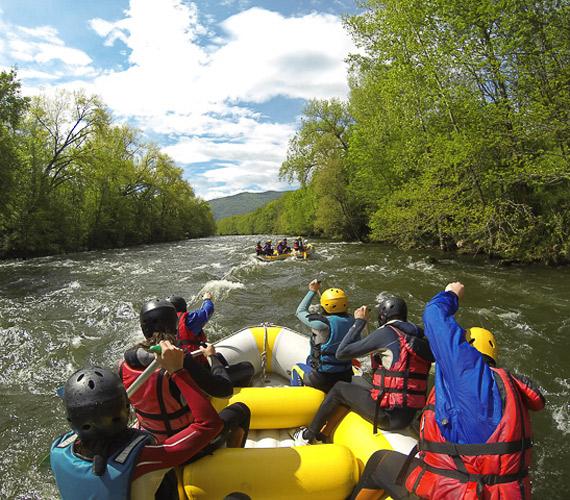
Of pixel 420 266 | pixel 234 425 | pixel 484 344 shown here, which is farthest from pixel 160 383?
pixel 420 266

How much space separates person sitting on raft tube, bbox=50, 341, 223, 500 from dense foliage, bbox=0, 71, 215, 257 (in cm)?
1976

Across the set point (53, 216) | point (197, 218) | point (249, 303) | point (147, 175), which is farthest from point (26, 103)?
point (197, 218)

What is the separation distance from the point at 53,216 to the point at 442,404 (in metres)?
27.1

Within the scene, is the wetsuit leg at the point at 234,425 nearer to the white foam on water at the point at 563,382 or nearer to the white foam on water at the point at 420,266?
the white foam on water at the point at 563,382

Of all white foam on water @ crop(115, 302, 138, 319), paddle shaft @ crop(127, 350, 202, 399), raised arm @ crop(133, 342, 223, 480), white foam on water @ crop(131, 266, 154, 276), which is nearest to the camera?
raised arm @ crop(133, 342, 223, 480)

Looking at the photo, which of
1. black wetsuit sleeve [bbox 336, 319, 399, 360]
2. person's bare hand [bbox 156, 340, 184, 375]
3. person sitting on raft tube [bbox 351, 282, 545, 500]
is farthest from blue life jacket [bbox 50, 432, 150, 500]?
black wetsuit sleeve [bbox 336, 319, 399, 360]

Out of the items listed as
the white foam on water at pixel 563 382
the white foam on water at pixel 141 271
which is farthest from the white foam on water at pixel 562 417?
the white foam on water at pixel 141 271

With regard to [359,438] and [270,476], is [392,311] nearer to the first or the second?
[359,438]

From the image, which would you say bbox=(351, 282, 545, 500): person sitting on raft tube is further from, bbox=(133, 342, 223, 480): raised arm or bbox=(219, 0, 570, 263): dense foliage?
bbox=(219, 0, 570, 263): dense foliage

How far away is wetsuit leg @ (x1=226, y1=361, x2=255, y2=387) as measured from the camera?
4.68 m

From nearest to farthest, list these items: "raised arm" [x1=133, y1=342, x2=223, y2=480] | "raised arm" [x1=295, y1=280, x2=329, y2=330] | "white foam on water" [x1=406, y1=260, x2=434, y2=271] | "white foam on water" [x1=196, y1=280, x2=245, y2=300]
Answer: "raised arm" [x1=133, y1=342, x2=223, y2=480]
"raised arm" [x1=295, y1=280, x2=329, y2=330]
"white foam on water" [x1=196, y1=280, x2=245, y2=300]
"white foam on water" [x1=406, y1=260, x2=434, y2=271]

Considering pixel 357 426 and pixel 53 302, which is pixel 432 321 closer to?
pixel 357 426

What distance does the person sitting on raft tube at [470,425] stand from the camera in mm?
1733

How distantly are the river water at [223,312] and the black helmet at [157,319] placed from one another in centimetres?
251
